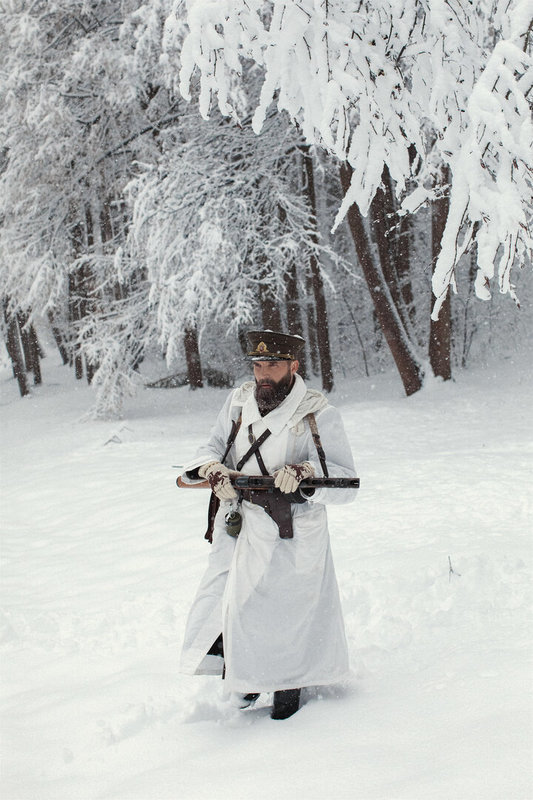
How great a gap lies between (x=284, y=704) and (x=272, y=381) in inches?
64.8

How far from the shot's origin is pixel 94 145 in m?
14.7

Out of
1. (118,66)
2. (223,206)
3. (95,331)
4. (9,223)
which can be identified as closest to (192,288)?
(223,206)

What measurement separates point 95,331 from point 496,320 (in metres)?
10.8

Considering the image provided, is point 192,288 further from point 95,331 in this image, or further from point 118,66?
point 118,66

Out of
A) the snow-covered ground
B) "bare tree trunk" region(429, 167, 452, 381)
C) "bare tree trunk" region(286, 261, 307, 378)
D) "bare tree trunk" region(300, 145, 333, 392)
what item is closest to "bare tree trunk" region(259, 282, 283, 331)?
"bare tree trunk" region(286, 261, 307, 378)

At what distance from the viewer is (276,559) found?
137 inches

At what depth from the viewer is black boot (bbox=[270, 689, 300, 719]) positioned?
3.41 m

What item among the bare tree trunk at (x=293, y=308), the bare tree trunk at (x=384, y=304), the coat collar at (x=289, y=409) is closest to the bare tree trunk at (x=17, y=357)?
the bare tree trunk at (x=293, y=308)

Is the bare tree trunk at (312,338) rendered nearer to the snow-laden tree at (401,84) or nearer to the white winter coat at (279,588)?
the snow-laden tree at (401,84)

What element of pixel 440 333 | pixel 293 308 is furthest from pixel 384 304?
pixel 293 308

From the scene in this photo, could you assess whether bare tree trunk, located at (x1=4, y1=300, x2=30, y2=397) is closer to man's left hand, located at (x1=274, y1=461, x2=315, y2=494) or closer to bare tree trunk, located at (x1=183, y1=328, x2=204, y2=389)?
bare tree trunk, located at (x1=183, y1=328, x2=204, y2=389)

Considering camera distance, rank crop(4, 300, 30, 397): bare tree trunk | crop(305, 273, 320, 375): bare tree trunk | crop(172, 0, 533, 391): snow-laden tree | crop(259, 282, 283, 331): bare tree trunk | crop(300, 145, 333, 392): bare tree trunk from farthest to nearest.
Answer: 1. crop(305, 273, 320, 375): bare tree trunk
2. crop(4, 300, 30, 397): bare tree trunk
3. crop(300, 145, 333, 392): bare tree trunk
4. crop(259, 282, 283, 331): bare tree trunk
5. crop(172, 0, 533, 391): snow-laden tree

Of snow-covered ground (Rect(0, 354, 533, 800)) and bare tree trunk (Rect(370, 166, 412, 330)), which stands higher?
bare tree trunk (Rect(370, 166, 412, 330))

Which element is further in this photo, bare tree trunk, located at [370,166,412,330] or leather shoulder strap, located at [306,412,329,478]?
bare tree trunk, located at [370,166,412,330]
